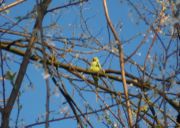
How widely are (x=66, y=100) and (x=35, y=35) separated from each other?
1.43 meters

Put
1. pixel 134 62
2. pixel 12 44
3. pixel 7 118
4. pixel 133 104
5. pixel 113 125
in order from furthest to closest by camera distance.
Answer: pixel 12 44 → pixel 134 62 → pixel 133 104 → pixel 113 125 → pixel 7 118

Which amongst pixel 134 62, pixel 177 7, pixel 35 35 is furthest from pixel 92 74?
pixel 35 35

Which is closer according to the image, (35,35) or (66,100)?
(35,35)

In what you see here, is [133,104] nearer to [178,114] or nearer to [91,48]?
[178,114]

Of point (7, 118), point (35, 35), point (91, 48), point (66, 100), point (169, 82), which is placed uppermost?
point (91, 48)

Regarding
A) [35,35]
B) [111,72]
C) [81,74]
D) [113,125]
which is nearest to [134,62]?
[111,72]

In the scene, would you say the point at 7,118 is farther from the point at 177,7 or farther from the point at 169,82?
the point at 169,82

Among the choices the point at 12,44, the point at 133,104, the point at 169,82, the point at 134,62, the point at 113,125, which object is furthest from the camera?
the point at 12,44

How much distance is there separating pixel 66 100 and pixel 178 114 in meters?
0.75

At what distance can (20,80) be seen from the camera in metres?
1.24

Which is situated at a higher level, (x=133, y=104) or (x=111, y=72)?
(x=111, y=72)

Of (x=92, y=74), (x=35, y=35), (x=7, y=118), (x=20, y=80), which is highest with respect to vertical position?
(x=92, y=74)

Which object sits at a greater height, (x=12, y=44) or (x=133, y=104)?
(x=12, y=44)

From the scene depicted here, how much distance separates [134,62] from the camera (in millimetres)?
2971
